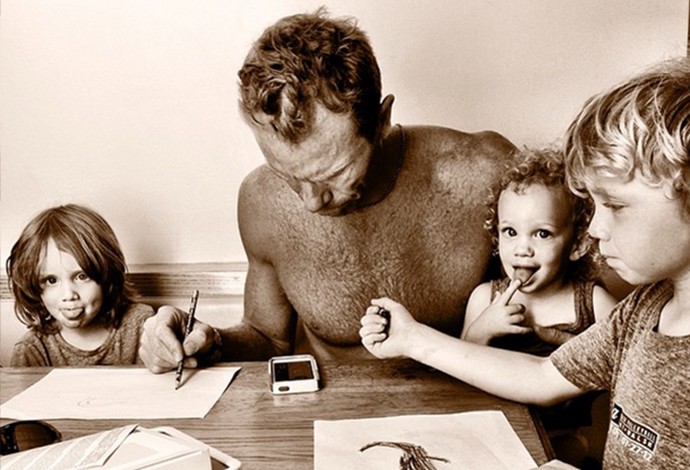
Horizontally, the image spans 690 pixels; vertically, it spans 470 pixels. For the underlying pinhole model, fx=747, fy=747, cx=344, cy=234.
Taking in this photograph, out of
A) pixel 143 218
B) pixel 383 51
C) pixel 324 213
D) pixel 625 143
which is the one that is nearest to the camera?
pixel 625 143

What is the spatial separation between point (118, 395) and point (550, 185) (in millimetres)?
898

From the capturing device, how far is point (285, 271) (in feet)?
5.66

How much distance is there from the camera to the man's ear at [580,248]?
1512 mm

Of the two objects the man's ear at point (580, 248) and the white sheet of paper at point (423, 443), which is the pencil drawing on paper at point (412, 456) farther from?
the man's ear at point (580, 248)

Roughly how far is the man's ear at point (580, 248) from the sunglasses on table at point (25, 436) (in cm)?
103

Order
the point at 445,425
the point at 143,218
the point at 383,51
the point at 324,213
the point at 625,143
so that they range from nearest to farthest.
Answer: the point at 625,143 → the point at 445,425 → the point at 324,213 → the point at 383,51 → the point at 143,218

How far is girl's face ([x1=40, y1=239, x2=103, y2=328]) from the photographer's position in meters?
1.65

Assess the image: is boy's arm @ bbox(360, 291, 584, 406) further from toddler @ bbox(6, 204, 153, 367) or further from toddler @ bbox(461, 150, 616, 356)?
toddler @ bbox(6, 204, 153, 367)

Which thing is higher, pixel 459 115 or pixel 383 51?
pixel 383 51

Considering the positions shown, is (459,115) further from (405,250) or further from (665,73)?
(665,73)

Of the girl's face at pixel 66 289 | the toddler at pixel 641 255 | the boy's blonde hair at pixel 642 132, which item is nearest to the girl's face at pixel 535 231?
the toddler at pixel 641 255

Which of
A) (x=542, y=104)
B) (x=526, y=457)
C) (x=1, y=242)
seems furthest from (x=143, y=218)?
(x=526, y=457)

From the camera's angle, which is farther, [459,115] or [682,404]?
[459,115]

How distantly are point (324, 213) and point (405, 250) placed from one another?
20 centimetres
